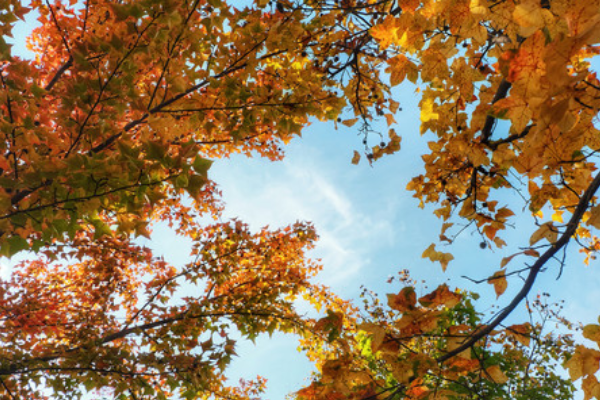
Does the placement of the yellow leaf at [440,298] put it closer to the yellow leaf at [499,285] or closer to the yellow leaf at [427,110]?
the yellow leaf at [499,285]

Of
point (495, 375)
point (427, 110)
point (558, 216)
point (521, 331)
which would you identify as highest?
point (427, 110)

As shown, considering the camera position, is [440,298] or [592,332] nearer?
[592,332]

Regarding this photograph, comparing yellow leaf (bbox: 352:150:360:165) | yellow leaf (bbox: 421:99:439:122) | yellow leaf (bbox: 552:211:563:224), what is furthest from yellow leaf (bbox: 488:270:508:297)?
yellow leaf (bbox: 352:150:360:165)

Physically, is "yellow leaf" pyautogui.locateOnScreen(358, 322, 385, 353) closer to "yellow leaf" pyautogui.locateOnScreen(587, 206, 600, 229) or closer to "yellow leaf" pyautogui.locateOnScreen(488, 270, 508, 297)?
"yellow leaf" pyautogui.locateOnScreen(488, 270, 508, 297)

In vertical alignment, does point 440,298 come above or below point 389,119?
below

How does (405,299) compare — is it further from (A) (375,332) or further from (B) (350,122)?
(B) (350,122)

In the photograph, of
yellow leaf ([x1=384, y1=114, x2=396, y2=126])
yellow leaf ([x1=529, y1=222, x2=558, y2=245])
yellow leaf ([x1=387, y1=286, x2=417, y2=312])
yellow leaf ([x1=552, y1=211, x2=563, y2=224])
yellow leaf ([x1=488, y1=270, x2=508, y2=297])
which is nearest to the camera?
yellow leaf ([x1=529, y1=222, x2=558, y2=245])

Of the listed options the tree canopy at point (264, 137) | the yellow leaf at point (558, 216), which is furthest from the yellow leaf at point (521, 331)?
the yellow leaf at point (558, 216)

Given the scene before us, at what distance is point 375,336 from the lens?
70.9 inches

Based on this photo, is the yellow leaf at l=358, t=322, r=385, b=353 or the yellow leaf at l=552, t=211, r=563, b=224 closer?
the yellow leaf at l=358, t=322, r=385, b=353

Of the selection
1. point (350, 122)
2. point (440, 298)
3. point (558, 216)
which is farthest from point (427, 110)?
point (440, 298)

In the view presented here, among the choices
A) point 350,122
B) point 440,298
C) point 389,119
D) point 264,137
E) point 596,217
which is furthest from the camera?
point 264,137

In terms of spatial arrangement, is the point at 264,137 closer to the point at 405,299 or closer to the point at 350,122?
the point at 350,122

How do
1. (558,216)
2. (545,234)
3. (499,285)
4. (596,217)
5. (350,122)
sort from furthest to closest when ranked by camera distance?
(350,122), (558,216), (499,285), (545,234), (596,217)
